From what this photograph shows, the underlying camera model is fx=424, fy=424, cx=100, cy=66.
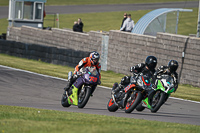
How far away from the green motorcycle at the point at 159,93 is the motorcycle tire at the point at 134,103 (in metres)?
0.76

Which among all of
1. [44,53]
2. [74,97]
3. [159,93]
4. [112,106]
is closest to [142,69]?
[159,93]

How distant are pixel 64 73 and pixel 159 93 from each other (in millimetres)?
8857

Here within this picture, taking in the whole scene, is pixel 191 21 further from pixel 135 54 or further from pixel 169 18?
pixel 135 54

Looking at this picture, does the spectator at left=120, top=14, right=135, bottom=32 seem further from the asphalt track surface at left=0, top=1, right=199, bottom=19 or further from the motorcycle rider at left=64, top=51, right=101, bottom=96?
the asphalt track surface at left=0, top=1, right=199, bottom=19

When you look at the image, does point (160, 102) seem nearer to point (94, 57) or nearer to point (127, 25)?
point (94, 57)

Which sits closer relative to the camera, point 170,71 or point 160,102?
point 160,102

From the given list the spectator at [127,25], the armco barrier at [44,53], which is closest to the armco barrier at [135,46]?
the spectator at [127,25]

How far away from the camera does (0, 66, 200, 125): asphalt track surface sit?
34.5ft

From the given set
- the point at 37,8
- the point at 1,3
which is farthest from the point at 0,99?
the point at 1,3

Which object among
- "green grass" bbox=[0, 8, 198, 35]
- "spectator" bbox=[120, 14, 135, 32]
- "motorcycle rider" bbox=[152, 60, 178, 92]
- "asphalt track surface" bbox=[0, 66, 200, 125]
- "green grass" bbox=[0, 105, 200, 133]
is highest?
"green grass" bbox=[0, 8, 198, 35]

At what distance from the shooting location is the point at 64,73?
19109 millimetres

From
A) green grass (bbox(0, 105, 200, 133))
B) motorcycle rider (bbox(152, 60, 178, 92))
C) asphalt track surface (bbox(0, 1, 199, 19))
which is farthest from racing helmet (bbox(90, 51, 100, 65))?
asphalt track surface (bbox(0, 1, 199, 19))

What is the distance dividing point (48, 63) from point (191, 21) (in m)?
20.4

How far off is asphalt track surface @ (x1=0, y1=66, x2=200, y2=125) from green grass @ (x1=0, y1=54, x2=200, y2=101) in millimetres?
1055
